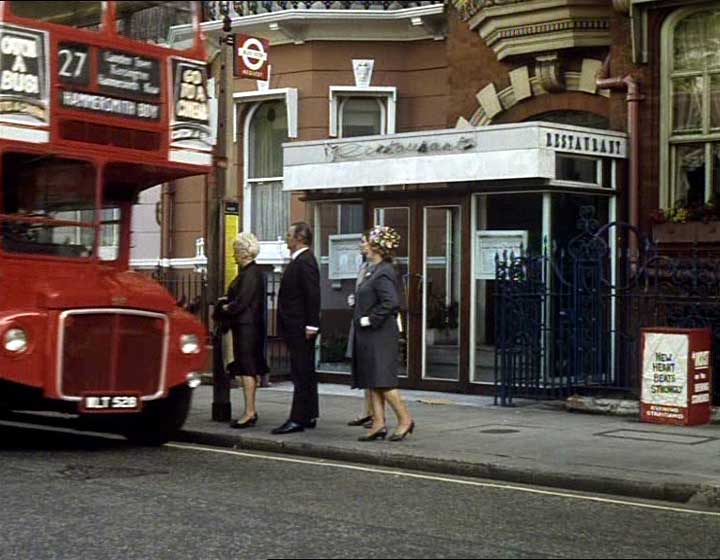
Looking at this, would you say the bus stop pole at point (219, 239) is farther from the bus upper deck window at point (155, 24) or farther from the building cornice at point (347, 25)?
the building cornice at point (347, 25)

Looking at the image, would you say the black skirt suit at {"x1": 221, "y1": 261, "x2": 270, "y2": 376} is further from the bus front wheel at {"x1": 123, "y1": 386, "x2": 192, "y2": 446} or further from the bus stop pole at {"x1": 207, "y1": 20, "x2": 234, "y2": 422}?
the bus front wheel at {"x1": 123, "y1": 386, "x2": 192, "y2": 446}

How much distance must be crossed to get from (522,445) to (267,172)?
971cm

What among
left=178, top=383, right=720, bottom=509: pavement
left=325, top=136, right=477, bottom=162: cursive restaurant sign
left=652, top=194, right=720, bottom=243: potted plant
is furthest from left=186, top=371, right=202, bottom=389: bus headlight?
left=652, top=194, right=720, bottom=243: potted plant

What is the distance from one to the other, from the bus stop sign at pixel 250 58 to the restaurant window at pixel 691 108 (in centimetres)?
516

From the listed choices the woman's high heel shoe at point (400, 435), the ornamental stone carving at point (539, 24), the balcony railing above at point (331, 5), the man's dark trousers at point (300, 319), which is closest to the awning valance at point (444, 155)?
the ornamental stone carving at point (539, 24)

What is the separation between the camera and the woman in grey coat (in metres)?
11.4

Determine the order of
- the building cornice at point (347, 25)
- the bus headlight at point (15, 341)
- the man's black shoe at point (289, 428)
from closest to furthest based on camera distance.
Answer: the bus headlight at point (15, 341) → the man's black shoe at point (289, 428) → the building cornice at point (347, 25)

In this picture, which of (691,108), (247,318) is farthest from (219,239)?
(691,108)

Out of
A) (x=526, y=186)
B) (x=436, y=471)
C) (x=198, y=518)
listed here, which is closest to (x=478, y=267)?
(x=526, y=186)

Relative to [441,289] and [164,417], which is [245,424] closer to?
[164,417]

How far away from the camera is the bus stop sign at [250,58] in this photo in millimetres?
13500

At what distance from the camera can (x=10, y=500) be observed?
8.70 meters

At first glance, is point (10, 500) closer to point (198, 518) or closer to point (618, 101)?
point (198, 518)

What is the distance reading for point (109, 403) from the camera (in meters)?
11.0
